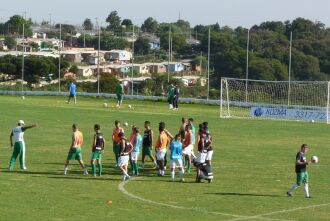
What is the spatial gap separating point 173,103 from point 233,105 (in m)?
5.03

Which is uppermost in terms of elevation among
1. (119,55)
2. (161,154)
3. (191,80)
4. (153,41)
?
(153,41)

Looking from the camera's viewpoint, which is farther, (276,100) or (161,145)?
(276,100)

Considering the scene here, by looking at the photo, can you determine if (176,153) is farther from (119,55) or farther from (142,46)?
(119,55)

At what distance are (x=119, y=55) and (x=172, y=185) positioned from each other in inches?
4878

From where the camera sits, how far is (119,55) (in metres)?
154

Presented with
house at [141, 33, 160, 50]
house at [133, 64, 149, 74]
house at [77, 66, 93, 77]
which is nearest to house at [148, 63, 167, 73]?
house at [133, 64, 149, 74]

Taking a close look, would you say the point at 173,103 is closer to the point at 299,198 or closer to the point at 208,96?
the point at 208,96

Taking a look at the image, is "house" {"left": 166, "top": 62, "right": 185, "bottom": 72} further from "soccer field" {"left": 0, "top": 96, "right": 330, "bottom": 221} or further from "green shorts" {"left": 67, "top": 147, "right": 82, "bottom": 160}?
"green shorts" {"left": 67, "top": 147, "right": 82, "bottom": 160}

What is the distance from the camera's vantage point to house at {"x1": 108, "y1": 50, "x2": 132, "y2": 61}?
492 ft

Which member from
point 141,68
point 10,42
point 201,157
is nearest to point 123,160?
point 201,157

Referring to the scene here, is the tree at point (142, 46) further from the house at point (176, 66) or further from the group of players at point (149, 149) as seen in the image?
the group of players at point (149, 149)

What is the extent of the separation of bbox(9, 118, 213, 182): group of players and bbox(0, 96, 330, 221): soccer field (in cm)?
45

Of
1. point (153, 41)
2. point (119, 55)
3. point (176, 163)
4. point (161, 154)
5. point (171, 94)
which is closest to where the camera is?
point (176, 163)

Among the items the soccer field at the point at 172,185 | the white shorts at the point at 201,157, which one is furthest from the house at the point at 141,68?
the white shorts at the point at 201,157
